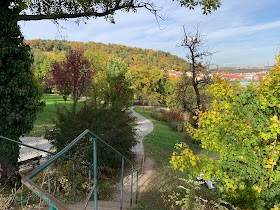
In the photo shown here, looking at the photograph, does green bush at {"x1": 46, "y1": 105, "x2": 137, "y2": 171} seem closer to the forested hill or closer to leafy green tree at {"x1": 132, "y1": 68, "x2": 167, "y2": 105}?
leafy green tree at {"x1": 132, "y1": 68, "x2": 167, "y2": 105}

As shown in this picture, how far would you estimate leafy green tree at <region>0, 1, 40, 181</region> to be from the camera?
7.73 m

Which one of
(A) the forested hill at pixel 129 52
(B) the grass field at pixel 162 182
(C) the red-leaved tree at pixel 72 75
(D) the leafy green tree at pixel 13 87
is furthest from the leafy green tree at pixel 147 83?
(D) the leafy green tree at pixel 13 87

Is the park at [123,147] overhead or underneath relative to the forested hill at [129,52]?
underneath

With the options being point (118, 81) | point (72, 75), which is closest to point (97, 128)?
point (118, 81)

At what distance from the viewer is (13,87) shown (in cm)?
797

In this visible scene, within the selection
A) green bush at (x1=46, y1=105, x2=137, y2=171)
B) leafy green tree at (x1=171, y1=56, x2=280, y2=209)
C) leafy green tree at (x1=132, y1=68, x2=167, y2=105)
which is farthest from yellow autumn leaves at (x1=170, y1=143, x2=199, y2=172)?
leafy green tree at (x1=132, y1=68, x2=167, y2=105)

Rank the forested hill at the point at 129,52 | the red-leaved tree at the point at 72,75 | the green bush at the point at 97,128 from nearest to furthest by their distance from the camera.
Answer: the green bush at the point at 97,128 < the red-leaved tree at the point at 72,75 < the forested hill at the point at 129,52

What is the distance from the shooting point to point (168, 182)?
954 centimetres

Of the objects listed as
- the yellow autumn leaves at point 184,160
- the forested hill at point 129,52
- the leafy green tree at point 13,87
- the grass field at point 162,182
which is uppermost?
the forested hill at point 129,52

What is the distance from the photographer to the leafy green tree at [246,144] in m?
4.97

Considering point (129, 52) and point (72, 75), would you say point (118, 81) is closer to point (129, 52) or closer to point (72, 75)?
point (72, 75)

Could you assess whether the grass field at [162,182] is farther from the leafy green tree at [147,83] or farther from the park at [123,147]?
the leafy green tree at [147,83]

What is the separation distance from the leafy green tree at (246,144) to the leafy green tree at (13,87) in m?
4.95

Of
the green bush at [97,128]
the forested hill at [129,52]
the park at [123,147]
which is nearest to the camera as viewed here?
the park at [123,147]
